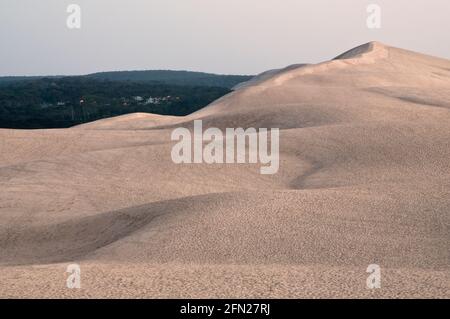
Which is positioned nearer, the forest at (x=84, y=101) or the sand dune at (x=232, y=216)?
the sand dune at (x=232, y=216)

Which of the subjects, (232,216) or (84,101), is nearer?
(232,216)

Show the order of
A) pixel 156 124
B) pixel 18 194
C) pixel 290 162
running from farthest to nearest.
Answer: pixel 156 124 < pixel 290 162 < pixel 18 194

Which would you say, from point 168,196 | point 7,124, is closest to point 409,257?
point 168,196

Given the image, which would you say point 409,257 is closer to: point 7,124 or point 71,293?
point 71,293

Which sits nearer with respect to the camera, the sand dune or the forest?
the sand dune

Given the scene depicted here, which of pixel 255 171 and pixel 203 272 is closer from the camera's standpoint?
pixel 203 272

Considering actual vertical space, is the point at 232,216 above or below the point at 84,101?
below
